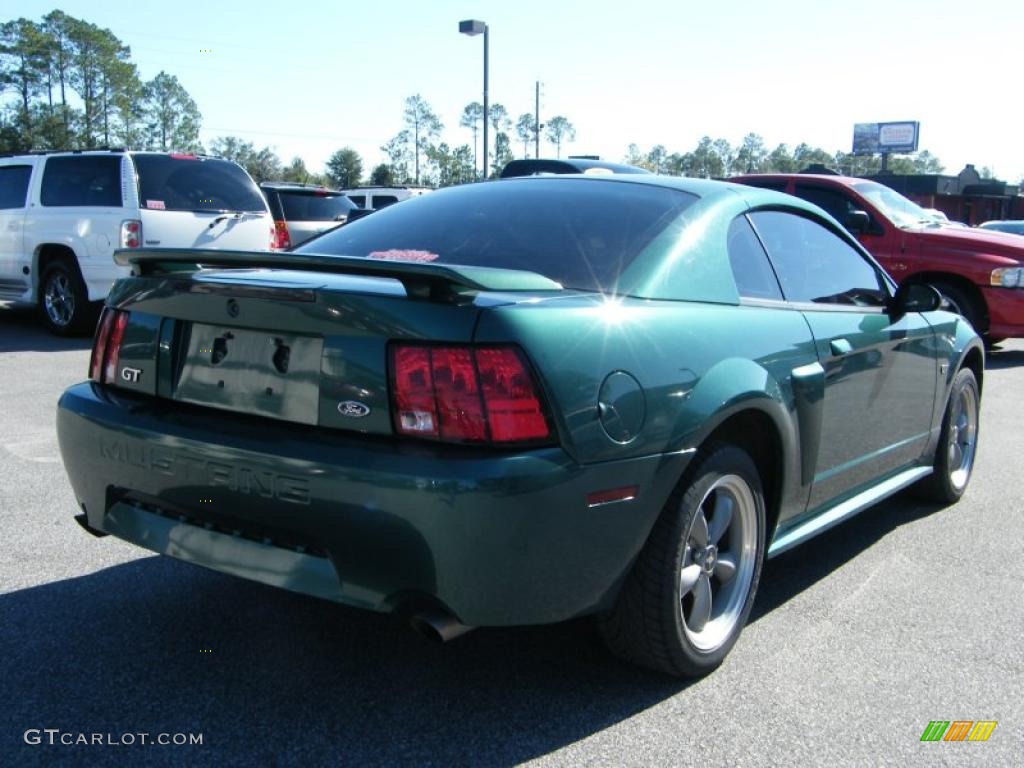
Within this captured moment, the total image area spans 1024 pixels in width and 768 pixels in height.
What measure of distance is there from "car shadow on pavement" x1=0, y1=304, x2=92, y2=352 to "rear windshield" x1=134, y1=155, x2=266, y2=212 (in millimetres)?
1630

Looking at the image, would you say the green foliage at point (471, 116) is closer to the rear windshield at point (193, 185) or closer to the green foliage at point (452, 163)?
the green foliage at point (452, 163)

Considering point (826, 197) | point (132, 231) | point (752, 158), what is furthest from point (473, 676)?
point (752, 158)

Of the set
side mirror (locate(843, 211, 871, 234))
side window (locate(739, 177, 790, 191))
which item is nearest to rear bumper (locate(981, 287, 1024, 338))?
side mirror (locate(843, 211, 871, 234))

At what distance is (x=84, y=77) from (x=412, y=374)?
93820 mm

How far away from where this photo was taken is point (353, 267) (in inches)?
101

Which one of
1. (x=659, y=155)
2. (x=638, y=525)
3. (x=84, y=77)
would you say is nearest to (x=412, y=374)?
(x=638, y=525)

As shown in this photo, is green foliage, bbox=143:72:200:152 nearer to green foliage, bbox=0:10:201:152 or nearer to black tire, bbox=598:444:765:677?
green foliage, bbox=0:10:201:152

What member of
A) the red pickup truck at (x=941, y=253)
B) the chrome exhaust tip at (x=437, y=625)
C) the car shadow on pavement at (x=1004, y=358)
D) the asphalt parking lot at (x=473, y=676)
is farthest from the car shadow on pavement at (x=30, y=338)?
the car shadow on pavement at (x=1004, y=358)

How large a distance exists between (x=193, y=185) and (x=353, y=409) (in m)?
8.26

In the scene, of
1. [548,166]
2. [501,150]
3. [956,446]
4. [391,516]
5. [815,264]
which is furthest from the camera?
[501,150]

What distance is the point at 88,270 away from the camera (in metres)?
9.81

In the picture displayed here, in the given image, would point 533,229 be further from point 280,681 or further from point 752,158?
point 752,158

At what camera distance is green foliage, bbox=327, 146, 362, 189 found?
85125 millimetres

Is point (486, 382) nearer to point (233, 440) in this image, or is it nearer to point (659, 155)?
point (233, 440)
